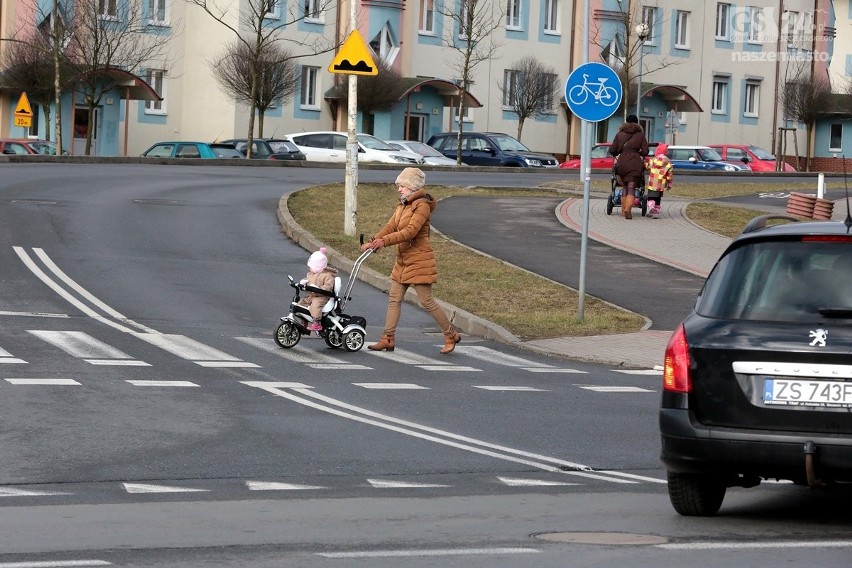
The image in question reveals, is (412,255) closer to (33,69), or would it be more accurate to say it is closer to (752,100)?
(33,69)

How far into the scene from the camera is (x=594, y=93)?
19.3m

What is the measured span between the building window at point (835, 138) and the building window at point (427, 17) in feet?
84.1

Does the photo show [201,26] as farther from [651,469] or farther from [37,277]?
[651,469]

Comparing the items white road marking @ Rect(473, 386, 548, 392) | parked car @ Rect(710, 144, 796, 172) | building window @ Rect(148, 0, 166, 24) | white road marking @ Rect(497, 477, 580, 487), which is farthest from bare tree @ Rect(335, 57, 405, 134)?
white road marking @ Rect(497, 477, 580, 487)

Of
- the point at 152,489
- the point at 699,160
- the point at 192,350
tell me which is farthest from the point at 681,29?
the point at 152,489

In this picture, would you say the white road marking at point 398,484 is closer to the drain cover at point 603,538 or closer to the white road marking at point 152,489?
the white road marking at point 152,489

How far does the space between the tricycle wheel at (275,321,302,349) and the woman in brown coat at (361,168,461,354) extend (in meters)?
0.78

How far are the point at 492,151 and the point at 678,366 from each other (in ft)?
179

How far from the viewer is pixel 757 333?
7754mm

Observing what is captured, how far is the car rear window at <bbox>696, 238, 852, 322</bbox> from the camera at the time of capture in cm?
783

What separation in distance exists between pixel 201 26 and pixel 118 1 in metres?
6.61

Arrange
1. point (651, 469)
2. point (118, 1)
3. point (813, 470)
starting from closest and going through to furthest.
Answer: point (813, 470) → point (651, 469) → point (118, 1)

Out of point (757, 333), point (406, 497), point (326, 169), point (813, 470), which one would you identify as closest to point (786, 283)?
point (757, 333)

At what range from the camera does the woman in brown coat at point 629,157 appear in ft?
98.4
